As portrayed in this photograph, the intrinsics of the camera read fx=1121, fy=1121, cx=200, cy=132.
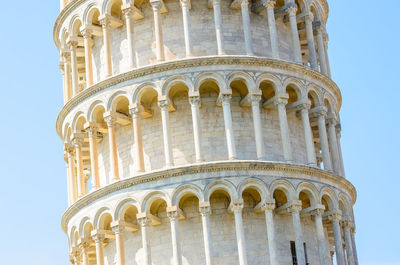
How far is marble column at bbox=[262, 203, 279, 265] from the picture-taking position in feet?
118

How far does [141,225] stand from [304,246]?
564 centimetres

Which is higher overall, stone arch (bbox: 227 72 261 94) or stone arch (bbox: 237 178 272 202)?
stone arch (bbox: 227 72 261 94)

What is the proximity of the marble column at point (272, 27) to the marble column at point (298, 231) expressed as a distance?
17.9 feet

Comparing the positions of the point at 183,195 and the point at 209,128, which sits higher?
the point at 209,128

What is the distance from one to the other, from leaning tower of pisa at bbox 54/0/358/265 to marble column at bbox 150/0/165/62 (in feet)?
0.16

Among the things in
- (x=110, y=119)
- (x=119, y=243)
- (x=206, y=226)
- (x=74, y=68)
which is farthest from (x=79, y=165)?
(x=206, y=226)

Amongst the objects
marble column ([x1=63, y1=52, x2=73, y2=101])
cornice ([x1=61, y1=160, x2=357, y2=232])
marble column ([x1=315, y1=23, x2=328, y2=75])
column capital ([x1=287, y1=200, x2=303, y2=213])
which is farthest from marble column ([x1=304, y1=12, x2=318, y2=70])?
marble column ([x1=63, y1=52, x2=73, y2=101])

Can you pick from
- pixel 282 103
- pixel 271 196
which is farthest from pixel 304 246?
pixel 282 103

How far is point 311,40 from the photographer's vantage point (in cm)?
4116

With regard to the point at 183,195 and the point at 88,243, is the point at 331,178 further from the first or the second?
the point at 88,243

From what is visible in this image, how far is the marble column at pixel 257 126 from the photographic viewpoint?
37.3 m

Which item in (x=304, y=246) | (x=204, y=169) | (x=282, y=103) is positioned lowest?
(x=304, y=246)

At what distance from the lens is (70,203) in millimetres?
41031

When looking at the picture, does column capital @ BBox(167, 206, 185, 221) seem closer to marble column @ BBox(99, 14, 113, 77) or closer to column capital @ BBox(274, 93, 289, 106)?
column capital @ BBox(274, 93, 289, 106)
